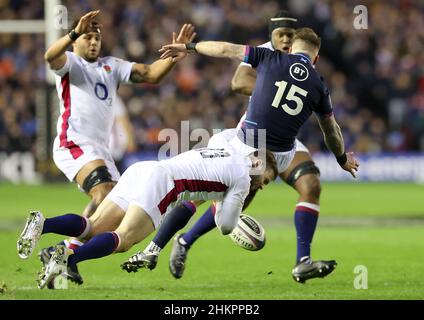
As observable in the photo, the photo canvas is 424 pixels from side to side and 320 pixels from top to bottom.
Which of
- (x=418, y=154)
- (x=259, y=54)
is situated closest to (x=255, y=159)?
(x=259, y=54)

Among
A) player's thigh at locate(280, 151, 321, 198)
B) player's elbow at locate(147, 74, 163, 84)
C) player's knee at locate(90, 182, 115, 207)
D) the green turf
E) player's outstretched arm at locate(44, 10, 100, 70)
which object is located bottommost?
the green turf

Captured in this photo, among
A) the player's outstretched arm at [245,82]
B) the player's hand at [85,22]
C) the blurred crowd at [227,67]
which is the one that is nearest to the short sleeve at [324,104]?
the player's outstretched arm at [245,82]

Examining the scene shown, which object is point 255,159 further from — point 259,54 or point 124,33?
point 124,33

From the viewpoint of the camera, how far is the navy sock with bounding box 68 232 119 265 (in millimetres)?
6727

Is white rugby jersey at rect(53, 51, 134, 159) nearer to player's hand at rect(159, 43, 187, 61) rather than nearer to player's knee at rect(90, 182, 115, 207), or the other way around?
player's knee at rect(90, 182, 115, 207)

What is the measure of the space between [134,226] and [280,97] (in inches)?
63.6

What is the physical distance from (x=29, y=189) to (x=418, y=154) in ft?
28.4

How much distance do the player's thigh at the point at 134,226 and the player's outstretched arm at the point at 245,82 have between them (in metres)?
1.84

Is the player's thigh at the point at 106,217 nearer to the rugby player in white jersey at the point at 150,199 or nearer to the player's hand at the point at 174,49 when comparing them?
the rugby player in white jersey at the point at 150,199

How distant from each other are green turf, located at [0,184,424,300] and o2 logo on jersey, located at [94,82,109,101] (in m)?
1.59

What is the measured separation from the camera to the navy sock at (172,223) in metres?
8.27

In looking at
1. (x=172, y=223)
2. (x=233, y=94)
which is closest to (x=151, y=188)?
(x=172, y=223)

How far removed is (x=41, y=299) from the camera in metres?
6.78

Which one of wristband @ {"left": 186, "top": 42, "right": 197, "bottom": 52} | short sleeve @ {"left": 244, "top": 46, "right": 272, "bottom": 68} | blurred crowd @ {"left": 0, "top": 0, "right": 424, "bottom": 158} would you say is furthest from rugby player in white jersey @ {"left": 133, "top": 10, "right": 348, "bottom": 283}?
blurred crowd @ {"left": 0, "top": 0, "right": 424, "bottom": 158}
